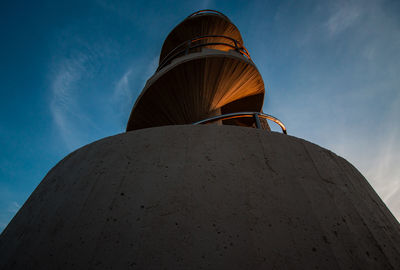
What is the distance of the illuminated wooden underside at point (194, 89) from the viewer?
5.68 metres

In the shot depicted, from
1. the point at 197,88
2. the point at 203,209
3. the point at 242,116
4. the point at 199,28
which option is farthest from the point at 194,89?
the point at 199,28

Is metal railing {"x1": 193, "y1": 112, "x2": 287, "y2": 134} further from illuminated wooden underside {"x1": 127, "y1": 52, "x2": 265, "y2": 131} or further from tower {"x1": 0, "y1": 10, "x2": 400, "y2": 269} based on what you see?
illuminated wooden underside {"x1": 127, "y1": 52, "x2": 265, "y2": 131}

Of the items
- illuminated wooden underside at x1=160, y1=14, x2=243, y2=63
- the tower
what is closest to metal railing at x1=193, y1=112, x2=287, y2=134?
the tower

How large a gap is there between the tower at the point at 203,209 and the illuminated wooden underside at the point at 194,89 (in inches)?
163

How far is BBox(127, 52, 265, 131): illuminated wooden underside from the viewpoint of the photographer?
18.6 feet

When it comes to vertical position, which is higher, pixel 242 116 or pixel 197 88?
pixel 197 88

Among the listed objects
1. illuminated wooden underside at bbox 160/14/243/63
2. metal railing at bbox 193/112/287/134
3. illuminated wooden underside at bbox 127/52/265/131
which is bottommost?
metal railing at bbox 193/112/287/134

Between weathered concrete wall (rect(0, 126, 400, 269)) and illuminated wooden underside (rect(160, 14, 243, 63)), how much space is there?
1053 cm

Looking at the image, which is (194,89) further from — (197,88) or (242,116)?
(242,116)

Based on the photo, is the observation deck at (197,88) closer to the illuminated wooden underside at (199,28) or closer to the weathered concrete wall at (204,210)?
the weathered concrete wall at (204,210)

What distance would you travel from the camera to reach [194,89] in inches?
243

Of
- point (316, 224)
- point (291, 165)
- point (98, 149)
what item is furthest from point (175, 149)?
point (316, 224)

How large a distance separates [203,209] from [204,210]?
11mm

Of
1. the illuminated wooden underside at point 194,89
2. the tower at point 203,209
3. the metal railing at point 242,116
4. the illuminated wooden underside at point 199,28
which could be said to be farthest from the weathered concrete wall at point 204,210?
the illuminated wooden underside at point 199,28
